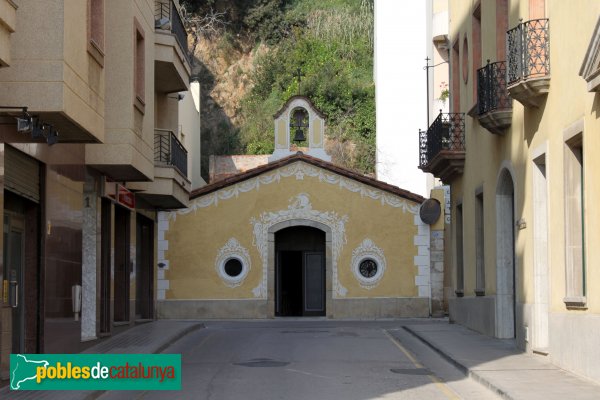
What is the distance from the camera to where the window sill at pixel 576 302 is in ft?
48.8

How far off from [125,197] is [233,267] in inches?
394

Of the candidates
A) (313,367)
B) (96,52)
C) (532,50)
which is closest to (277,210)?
(313,367)

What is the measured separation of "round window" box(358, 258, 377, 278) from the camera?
3347 centimetres

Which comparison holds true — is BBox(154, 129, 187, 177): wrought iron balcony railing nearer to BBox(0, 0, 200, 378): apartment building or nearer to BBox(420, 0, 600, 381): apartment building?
BBox(0, 0, 200, 378): apartment building

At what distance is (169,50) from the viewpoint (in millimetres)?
23969

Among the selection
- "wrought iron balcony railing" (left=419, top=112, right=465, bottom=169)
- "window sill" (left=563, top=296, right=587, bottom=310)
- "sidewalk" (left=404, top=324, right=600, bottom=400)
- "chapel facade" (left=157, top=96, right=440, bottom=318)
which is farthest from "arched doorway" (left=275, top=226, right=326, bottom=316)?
"window sill" (left=563, top=296, right=587, bottom=310)

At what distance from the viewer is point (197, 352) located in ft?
66.2

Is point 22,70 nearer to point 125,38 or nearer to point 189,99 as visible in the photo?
point 125,38

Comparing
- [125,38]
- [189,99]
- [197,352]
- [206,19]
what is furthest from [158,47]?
[206,19]

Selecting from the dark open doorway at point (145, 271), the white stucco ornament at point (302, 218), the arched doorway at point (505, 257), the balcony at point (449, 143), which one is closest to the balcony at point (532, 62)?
the arched doorway at point (505, 257)

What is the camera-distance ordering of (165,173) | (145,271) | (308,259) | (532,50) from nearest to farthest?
(532,50), (165,173), (145,271), (308,259)

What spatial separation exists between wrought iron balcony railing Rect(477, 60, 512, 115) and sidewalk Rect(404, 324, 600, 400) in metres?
4.76

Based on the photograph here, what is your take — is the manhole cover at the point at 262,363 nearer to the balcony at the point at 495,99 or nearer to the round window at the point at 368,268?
the balcony at the point at 495,99

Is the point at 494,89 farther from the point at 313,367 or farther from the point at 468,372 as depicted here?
the point at 313,367
